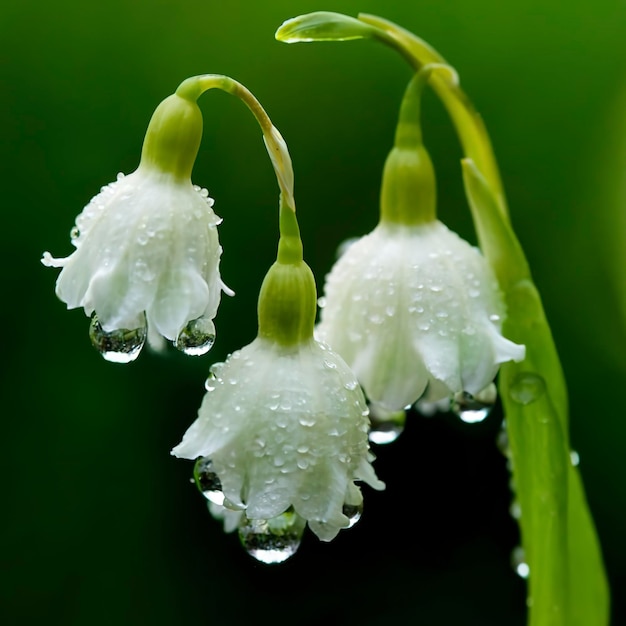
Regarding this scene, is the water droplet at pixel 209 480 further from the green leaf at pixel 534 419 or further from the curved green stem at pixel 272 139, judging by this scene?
the green leaf at pixel 534 419

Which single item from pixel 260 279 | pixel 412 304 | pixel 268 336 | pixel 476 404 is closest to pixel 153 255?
pixel 268 336

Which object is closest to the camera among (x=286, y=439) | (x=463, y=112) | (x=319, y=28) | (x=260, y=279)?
(x=286, y=439)

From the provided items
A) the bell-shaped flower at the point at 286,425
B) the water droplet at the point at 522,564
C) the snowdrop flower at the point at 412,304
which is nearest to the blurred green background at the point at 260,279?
the water droplet at the point at 522,564

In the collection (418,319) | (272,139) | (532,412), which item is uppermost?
(272,139)

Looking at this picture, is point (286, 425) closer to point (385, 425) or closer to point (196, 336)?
point (196, 336)

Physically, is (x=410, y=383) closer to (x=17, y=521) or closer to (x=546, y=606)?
(x=546, y=606)

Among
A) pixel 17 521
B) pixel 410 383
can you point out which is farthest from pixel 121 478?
pixel 410 383
